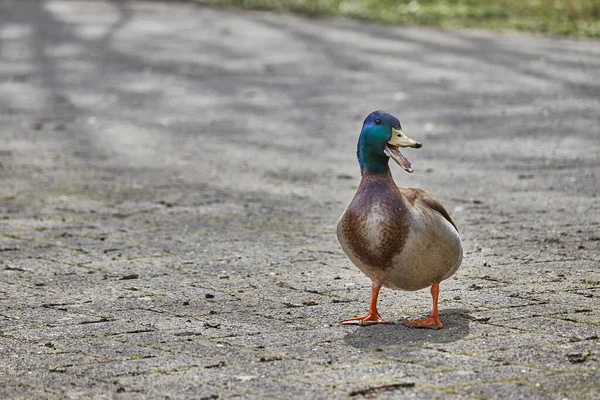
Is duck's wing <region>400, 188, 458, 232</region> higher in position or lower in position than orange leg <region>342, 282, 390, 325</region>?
higher

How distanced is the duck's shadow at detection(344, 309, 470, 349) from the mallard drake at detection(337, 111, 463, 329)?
0.20 ft

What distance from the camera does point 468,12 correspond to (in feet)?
53.1

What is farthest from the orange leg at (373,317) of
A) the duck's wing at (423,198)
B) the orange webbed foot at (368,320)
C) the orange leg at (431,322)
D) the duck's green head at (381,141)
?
the duck's green head at (381,141)

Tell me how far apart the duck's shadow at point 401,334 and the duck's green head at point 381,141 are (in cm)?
73

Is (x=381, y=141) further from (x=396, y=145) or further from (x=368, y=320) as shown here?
(x=368, y=320)

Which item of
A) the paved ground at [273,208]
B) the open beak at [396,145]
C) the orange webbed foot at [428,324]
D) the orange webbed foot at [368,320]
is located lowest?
the paved ground at [273,208]

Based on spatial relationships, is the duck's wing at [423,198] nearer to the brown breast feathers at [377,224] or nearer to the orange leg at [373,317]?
the brown breast feathers at [377,224]

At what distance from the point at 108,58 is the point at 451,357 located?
9.76 meters

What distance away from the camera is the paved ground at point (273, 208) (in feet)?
15.5

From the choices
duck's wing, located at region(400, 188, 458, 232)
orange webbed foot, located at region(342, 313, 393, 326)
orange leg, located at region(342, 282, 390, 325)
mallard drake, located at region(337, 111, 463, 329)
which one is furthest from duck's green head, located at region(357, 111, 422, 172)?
orange webbed foot, located at region(342, 313, 393, 326)

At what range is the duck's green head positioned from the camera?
16.7 ft

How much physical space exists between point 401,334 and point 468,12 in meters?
11.7

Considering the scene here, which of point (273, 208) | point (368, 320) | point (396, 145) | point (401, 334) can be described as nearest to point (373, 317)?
point (368, 320)

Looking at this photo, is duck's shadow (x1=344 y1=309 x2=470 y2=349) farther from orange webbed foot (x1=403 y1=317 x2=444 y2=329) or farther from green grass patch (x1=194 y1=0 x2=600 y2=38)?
Answer: green grass patch (x1=194 y1=0 x2=600 y2=38)
